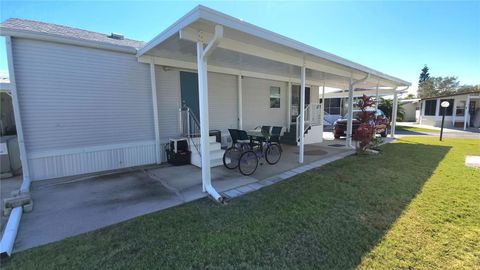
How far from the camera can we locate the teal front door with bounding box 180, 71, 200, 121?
6.57m

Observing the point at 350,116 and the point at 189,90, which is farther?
the point at 350,116

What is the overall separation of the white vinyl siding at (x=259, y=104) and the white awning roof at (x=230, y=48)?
2.00 ft

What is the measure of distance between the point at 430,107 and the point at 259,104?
19.5m

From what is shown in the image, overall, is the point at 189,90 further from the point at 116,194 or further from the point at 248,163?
the point at 116,194

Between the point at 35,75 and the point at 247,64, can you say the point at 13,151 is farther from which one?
the point at 247,64

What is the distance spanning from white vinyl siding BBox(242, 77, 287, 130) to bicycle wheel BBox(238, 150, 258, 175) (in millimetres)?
3529

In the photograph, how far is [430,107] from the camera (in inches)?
742

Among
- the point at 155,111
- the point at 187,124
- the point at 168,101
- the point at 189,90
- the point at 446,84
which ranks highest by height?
the point at 446,84

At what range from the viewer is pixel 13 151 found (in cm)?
545

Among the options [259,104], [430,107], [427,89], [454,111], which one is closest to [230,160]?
[259,104]

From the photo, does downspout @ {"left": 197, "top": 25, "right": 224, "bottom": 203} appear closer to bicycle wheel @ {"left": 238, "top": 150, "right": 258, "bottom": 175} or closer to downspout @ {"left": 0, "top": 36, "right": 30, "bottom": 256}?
bicycle wheel @ {"left": 238, "top": 150, "right": 258, "bottom": 175}

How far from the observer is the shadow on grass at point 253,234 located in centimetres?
214

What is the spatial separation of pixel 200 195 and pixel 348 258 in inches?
99.6

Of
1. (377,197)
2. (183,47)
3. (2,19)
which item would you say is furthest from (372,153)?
(2,19)
